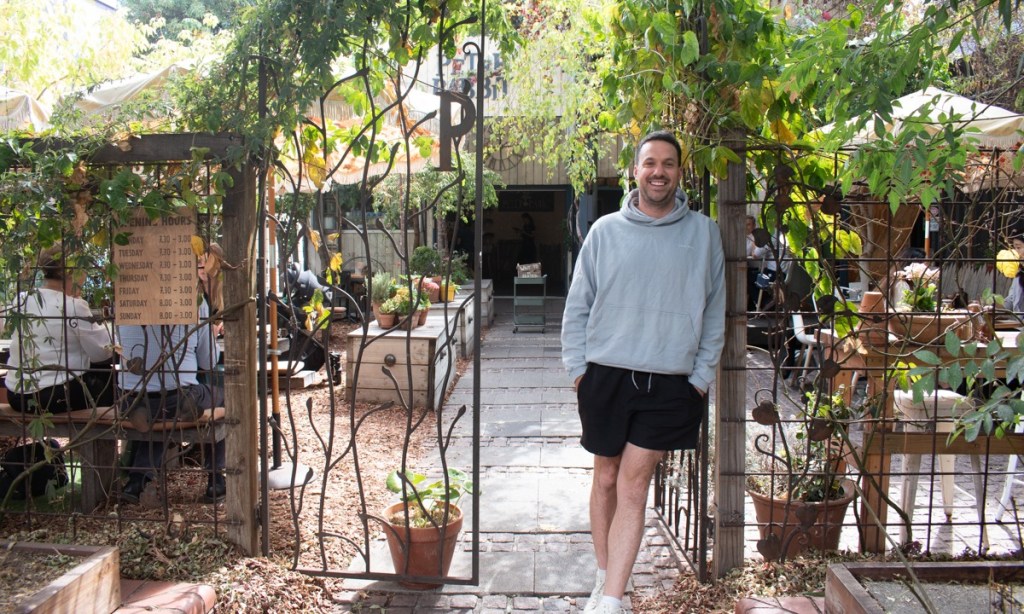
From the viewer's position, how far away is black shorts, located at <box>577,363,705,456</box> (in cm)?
317

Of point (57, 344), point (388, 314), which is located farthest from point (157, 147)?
point (388, 314)

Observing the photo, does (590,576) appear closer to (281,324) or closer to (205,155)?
(205,155)

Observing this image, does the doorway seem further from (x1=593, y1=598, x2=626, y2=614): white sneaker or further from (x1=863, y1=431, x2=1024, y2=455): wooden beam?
(x1=593, y1=598, x2=626, y2=614): white sneaker

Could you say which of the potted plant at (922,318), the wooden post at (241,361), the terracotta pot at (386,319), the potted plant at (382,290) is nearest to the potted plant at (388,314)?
the terracotta pot at (386,319)

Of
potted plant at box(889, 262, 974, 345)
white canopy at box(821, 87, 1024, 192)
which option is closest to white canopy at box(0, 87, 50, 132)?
white canopy at box(821, 87, 1024, 192)

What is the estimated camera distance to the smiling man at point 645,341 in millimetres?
3166

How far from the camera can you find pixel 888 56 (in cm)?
243

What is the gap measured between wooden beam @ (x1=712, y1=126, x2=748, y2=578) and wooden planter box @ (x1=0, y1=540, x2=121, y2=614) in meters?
2.43

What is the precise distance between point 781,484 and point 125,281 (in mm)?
3241

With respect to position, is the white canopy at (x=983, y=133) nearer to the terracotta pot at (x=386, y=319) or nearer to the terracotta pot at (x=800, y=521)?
the terracotta pot at (x=800, y=521)

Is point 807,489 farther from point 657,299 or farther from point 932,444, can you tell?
point 657,299

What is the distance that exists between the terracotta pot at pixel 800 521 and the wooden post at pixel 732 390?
0.16 metres

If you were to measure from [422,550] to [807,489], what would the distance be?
1792mm

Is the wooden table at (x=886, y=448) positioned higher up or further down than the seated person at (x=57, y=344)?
further down
